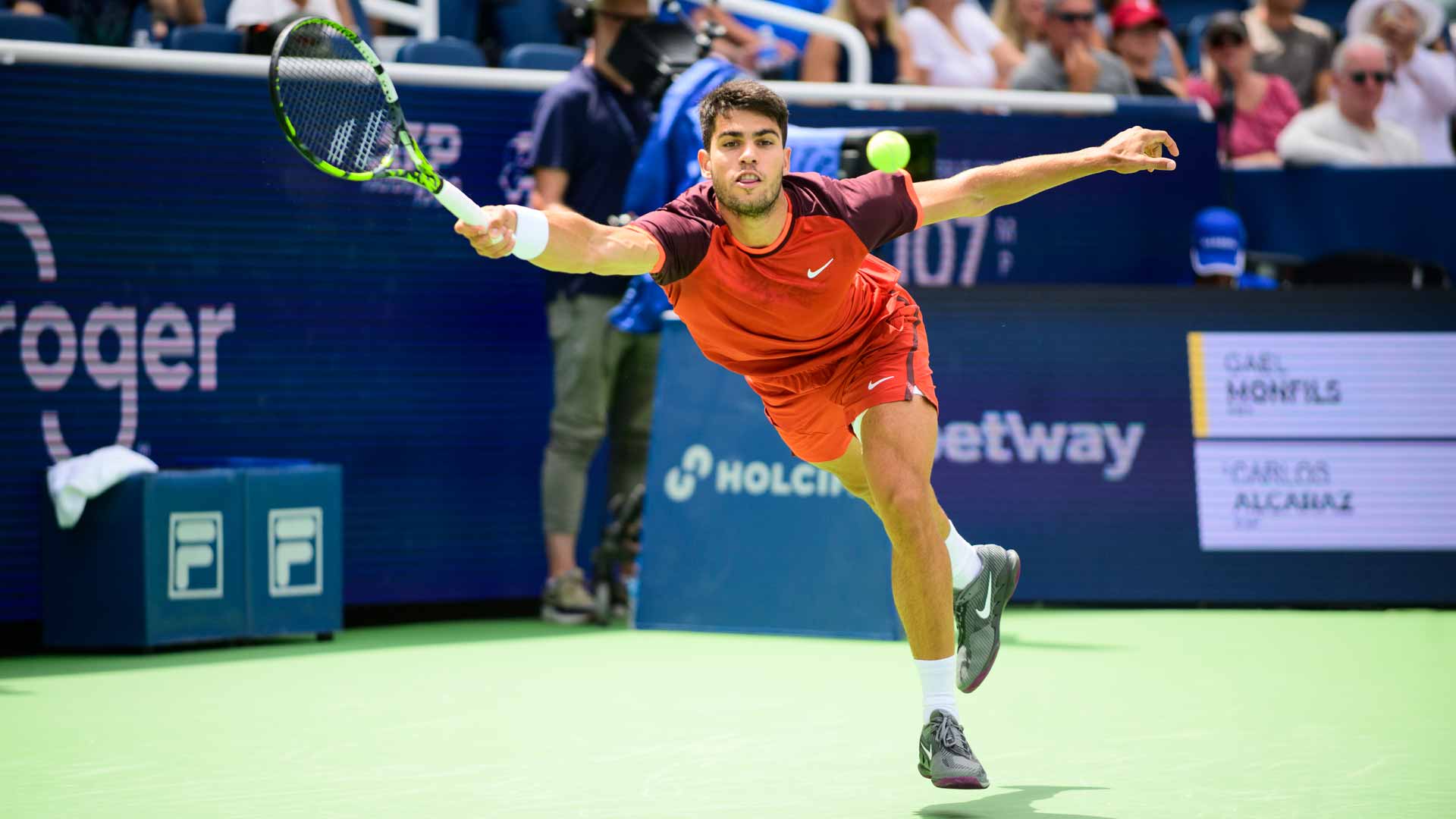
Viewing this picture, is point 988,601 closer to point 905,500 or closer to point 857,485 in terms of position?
point 857,485

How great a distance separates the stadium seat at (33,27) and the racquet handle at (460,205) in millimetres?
4225

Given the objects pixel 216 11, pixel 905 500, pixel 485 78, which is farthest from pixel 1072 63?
pixel 905 500

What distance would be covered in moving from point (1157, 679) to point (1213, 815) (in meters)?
2.23

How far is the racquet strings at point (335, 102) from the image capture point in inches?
188

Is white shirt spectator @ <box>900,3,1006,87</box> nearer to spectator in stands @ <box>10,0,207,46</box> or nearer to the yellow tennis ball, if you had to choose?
the yellow tennis ball

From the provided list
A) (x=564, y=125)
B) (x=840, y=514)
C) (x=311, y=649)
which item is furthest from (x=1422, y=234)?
(x=311, y=649)

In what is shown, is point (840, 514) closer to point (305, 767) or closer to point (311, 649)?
point (311, 649)

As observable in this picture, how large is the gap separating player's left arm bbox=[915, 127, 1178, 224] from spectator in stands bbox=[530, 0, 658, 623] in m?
3.38

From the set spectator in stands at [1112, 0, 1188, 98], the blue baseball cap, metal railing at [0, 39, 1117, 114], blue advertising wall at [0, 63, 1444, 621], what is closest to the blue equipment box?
blue advertising wall at [0, 63, 1444, 621]

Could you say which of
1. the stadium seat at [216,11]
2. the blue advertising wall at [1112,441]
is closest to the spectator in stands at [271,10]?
the stadium seat at [216,11]

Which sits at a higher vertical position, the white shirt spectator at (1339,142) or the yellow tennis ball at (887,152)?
the white shirt spectator at (1339,142)

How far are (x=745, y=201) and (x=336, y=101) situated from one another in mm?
1165

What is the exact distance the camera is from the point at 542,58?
891cm

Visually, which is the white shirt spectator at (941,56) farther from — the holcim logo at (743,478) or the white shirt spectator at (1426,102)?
the holcim logo at (743,478)
